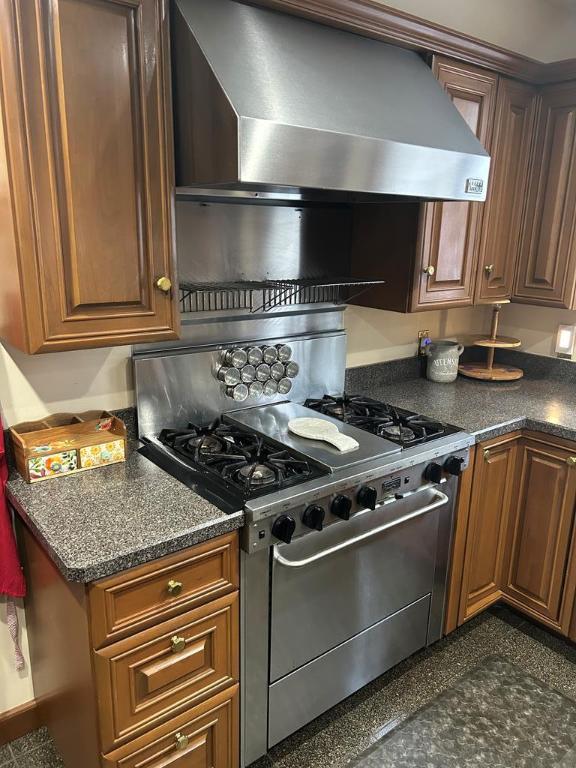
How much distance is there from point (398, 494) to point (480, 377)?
3.57ft

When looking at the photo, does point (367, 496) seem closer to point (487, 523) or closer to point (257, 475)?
point (257, 475)

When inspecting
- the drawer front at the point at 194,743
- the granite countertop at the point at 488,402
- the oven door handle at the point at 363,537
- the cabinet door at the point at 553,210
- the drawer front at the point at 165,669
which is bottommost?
the drawer front at the point at 194,743

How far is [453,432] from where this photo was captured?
6.85 ft

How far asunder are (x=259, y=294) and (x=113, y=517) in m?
1.01

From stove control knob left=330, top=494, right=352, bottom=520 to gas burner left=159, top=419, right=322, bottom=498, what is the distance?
0.09 metres

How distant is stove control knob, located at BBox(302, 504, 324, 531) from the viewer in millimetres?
1600

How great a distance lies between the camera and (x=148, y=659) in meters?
1.42

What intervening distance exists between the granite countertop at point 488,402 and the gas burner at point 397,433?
23 cm

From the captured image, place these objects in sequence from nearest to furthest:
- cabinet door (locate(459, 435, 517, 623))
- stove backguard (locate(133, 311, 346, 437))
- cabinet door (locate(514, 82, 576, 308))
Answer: stove backguard (locate(133, 311, 346, 437))
cabinet door (locate(459, 435, 517, 623))
cabinet door (locate(514, 82, 576, 308))

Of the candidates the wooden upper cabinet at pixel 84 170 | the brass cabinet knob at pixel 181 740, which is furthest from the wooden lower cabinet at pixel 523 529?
the wooden upper cabinet at pixel 84 170

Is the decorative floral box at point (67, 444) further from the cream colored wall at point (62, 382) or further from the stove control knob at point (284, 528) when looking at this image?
the stove control knob at point (284, 528)

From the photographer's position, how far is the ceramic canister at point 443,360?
8.87ft

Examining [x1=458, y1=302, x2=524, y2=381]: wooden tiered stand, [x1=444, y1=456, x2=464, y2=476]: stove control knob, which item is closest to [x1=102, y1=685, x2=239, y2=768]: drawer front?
[x1=444, y1=456, x2=464, y2=476]: stove control knob

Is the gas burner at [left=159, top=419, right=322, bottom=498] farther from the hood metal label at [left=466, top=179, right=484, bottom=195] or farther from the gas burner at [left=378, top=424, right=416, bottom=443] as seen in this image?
the hood metal label at [left=466, top=179, right=484, bottom=195]
